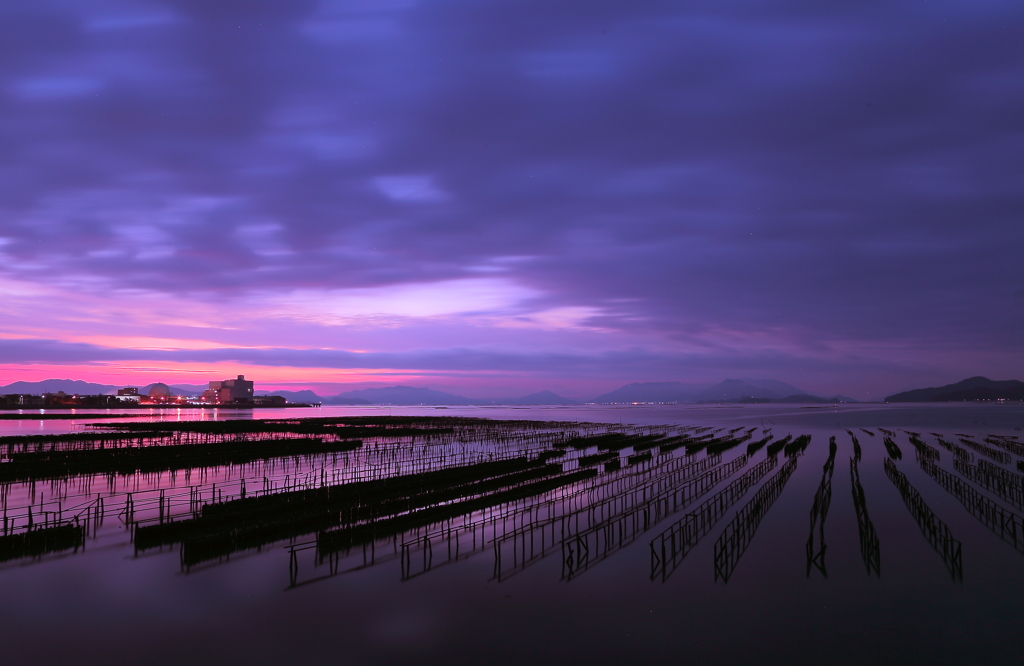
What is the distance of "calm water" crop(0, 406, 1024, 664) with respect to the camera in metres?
18.0

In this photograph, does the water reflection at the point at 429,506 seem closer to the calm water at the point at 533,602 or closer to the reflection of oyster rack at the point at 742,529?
the reflection of oyster rack at the point at 742,529

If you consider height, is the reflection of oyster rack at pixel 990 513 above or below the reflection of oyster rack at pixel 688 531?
below

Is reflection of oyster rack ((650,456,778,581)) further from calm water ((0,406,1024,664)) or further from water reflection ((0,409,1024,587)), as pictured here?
calm water ((0,406,1024,664))

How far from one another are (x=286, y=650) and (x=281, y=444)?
60.9 metres

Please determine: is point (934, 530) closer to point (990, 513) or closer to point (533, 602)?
point (990, 513)

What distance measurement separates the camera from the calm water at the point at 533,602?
1803 cm

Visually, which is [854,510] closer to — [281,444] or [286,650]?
[286,650]

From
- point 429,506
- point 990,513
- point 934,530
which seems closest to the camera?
point 934,530

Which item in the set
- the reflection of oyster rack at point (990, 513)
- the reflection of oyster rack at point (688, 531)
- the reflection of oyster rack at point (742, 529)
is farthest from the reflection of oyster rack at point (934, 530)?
the reflection of oyster rack at point (688, 531)

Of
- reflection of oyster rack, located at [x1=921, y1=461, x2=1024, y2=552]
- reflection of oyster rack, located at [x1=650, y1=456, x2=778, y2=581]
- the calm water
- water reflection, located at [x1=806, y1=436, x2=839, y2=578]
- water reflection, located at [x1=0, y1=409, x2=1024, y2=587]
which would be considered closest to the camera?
the calm water

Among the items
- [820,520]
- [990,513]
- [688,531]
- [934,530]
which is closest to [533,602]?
[688,531]

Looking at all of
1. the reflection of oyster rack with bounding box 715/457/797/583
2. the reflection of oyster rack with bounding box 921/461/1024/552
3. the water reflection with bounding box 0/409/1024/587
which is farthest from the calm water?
the reflection of oyster rack with bounding box 921/461/1024/552

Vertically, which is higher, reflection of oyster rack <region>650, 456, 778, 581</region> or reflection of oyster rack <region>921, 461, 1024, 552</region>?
reflection of oyster rack <region>650, 456, 778, 581</region>

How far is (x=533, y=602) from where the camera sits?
69.2 feet
